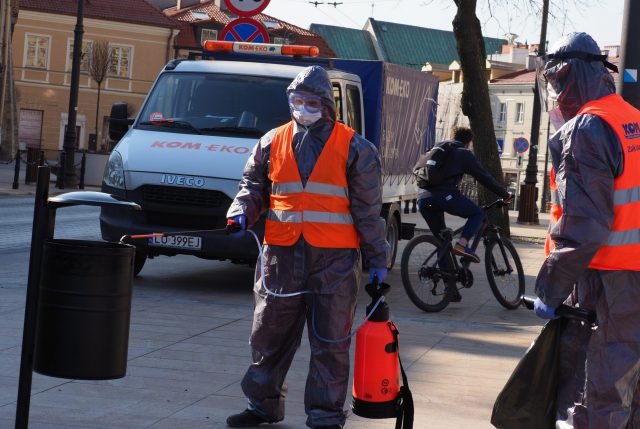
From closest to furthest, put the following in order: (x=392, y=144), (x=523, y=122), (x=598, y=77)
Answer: (x=598, y=77)
(x=392, y=144)
(x=523, y=122)

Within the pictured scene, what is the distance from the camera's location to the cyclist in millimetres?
11227

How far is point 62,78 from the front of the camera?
69500mm

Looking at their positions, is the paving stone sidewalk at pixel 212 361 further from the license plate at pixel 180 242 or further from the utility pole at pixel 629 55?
the utility pole at pixel 629 55

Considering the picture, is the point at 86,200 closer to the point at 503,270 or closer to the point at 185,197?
the point at 185,197

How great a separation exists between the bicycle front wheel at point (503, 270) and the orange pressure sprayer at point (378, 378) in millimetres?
6044

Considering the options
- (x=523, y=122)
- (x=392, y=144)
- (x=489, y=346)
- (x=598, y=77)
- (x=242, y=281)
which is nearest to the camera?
(x=598, y=77)

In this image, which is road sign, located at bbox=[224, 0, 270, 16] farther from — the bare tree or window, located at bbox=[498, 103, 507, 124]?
window, located at bbox=[498, 103, 507, 124]

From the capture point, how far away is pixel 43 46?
69.1 meters

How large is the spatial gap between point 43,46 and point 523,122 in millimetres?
38549

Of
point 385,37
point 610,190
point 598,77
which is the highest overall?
point 385,37

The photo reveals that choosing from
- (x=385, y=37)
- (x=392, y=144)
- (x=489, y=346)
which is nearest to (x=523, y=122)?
(x=385, y=37)

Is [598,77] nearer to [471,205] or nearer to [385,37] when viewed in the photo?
[471,205]

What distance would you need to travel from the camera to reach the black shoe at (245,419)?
5.92 metres

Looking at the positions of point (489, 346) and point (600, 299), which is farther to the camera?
point (489, 346)
